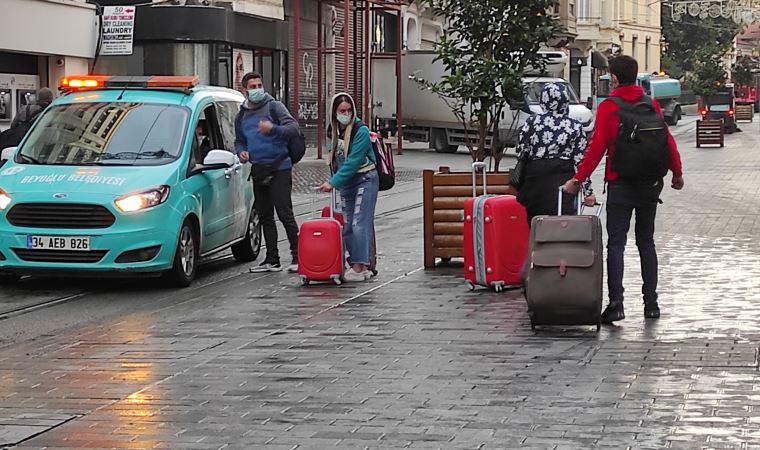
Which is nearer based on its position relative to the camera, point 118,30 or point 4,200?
point 4,200

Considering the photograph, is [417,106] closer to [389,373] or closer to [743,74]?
[389,373]

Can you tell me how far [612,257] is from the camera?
9.94 metres

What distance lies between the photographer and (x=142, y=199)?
12031 millimetres

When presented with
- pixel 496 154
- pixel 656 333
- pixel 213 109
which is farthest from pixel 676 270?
pixel 213 109

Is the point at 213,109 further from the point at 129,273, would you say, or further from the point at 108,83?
the point at 129,273

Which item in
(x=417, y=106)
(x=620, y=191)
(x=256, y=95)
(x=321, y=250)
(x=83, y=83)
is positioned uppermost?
(x=83, y=83)

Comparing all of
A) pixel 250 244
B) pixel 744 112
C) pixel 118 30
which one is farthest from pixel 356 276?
pixel 744 112

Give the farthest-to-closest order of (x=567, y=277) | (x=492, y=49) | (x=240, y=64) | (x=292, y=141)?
(x=240, y=64) → (x=492, y=49) → (x=292, y=141) → (x=567, y=277)

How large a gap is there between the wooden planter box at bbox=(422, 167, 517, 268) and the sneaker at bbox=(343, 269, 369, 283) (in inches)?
35.8

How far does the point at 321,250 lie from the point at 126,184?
5.65ft

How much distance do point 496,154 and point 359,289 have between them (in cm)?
324

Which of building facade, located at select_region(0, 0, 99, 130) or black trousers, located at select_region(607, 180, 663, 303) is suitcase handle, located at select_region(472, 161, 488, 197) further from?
building facade, located at select_region(0, 0, 99, 130)

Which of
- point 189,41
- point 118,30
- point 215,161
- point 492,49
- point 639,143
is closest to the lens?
point 639,143

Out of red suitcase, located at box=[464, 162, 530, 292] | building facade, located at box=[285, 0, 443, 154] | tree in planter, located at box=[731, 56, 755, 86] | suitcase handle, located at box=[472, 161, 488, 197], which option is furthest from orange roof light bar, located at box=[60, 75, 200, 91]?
tree in planter, located at box=[731, 56, 755, 86]
